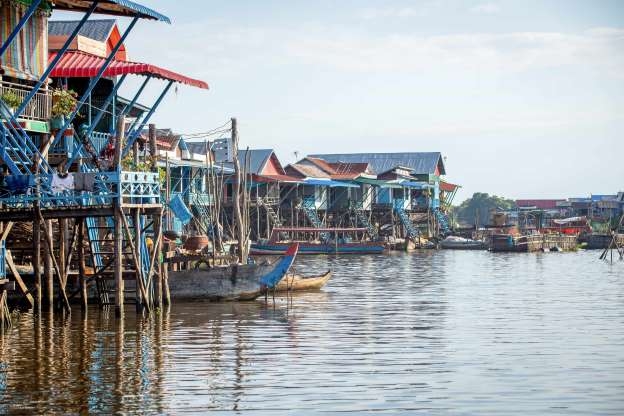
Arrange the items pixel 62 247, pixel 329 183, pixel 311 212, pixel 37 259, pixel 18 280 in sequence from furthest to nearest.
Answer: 1. pixel 311 212
2. pixel 329 183
3. pixel 62 247
4. pixel 18 280
5. pixel 37 259

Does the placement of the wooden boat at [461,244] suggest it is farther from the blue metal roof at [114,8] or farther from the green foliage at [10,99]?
the green foliage at [10,99]

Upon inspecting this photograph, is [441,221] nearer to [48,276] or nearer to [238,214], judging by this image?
[238,214]

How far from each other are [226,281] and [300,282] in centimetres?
495

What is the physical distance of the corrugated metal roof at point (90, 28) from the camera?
1629 inches

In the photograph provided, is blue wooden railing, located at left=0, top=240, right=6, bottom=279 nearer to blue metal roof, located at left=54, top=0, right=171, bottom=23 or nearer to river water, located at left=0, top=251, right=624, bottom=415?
river water, located at left=0, top=251, right=624, bottom=415

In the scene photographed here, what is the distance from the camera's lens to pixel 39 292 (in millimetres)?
26734

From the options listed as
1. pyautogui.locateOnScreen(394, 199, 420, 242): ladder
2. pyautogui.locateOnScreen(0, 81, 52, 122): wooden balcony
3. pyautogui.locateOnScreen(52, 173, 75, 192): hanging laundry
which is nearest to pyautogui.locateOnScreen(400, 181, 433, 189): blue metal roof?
pyautogui.locateOnScreen(394, 199, 420, 242): ladder

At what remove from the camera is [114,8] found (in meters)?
28.8

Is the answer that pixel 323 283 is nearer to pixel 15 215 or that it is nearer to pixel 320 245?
pixel 15 215

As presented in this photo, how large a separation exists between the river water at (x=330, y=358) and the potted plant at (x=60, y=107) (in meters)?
5.31

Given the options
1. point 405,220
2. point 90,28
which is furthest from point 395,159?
point 90,28

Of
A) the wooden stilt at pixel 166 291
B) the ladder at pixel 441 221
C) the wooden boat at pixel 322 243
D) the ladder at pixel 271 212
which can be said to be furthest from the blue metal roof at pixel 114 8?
the ladder at pixel 441 221

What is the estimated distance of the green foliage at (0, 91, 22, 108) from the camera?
26.8 m

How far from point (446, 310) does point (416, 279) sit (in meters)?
15.7
